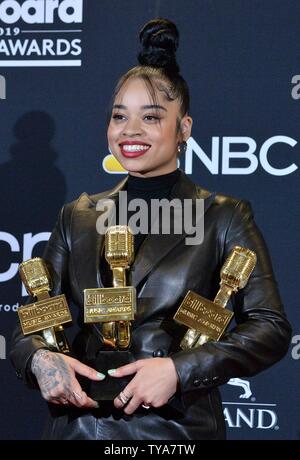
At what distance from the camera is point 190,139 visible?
8.54ft

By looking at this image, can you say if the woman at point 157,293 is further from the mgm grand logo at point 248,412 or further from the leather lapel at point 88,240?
the mgm grand logo at point 248,412

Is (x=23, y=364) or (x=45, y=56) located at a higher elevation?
(x=45, y=56)

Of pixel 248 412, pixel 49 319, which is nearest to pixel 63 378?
pixel 49 319

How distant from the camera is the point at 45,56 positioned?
2.69m

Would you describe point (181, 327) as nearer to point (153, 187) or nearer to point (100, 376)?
point (100, 376)

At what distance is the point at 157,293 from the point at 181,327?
89 mm

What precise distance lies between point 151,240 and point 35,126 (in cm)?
104

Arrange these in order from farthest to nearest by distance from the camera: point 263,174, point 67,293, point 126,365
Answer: point 263,174 < point 67,293 < point 126,365

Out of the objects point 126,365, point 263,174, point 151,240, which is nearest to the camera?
point 126,365

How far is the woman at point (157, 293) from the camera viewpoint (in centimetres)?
164

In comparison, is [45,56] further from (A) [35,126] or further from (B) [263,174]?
(B) [263,174]

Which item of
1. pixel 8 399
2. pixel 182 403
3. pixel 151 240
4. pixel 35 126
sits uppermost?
pixel 35 126

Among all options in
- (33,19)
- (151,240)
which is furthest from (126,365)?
(33,19)

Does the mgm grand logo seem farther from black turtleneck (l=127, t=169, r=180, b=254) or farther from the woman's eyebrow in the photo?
the woman's eyebrow
